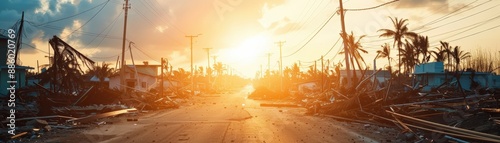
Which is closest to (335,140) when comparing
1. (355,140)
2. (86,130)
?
(355,140)

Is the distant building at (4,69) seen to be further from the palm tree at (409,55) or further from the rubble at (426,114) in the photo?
the palm tree at (409,55)

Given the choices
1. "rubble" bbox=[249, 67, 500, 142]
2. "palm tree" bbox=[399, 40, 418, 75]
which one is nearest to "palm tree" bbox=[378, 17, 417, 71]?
"palm tree" bbox=[399, 40, 418, 75]

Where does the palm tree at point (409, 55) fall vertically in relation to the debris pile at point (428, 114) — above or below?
above

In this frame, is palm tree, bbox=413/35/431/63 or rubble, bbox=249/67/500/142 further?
palm tree, bbox=413/35/431/63

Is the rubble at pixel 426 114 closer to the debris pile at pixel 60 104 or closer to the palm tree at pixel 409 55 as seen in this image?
the debris pile at pixel 60 104

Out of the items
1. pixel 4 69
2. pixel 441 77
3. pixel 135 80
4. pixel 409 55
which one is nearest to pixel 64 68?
pixel 4 69

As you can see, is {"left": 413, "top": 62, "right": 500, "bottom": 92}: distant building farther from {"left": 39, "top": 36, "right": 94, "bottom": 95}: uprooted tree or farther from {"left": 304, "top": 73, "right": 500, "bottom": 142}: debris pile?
{"left": 39, "top": 36, "right": 94, "bottom": 95}: uprooted tree

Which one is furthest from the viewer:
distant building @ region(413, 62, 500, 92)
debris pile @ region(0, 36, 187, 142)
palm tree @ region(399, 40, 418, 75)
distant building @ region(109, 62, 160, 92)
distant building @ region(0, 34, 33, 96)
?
palm tree @ region(399, 40, 418, 75)

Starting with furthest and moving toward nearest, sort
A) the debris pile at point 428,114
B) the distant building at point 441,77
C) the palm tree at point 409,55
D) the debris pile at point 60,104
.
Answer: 1. the palm tree at point 409,55
2. the distant building at point 441,77
3. the debris pile at point 60,104
4. the debris pile at point 428,114

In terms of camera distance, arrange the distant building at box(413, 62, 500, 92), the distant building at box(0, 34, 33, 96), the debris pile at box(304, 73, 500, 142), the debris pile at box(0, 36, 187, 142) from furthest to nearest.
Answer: the distant building at box(413, 62, 500, 92), the distant building at box(0, 34, 33, 96), the debris pile at box(0, 36, 187, 142), the debris pile at box(304, 73, 500, 142)

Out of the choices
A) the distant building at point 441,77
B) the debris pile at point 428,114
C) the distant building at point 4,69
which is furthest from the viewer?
the distant building at point 441,77

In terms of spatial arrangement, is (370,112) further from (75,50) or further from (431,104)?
(75,50)

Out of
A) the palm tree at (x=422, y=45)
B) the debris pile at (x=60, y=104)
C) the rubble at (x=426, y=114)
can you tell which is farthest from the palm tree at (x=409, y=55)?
the debris pile at (x=60, y=104)

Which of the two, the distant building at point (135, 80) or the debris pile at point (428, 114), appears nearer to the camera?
the debris pile at point (428, 114)
